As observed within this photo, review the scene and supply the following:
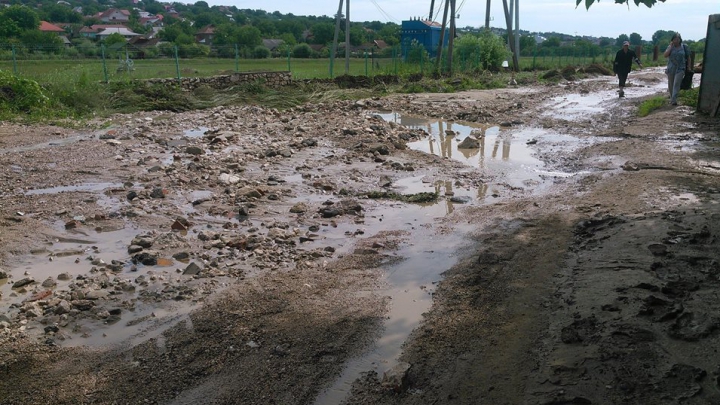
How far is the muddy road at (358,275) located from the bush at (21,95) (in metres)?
4.64

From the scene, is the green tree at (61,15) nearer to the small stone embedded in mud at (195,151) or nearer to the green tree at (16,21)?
the green tree at (16,21)

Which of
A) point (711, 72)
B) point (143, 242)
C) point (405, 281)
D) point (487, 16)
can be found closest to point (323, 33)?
point (487, 16)

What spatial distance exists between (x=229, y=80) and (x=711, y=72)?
48.0ft

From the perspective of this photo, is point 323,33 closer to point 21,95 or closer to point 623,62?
point 623,62

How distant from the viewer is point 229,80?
848 inches

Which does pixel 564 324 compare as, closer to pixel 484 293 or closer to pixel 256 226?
pixel 484 293

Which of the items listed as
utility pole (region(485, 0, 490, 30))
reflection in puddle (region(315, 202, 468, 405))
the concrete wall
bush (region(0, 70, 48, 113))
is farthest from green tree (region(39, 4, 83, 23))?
reflection in puddle (region(315, 202, 468, 405))

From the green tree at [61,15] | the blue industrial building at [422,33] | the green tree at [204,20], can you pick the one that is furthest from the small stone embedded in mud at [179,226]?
the green tree at [61,15]

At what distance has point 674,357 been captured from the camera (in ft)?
11.4

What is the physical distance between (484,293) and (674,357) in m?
1.65

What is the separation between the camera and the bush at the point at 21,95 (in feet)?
48.8

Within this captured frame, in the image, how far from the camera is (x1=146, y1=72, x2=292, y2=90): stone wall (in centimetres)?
2048

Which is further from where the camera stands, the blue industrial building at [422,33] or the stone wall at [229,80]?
the blue industrial building at [422,33]

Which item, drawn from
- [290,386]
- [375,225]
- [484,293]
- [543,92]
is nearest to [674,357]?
[484,293]
